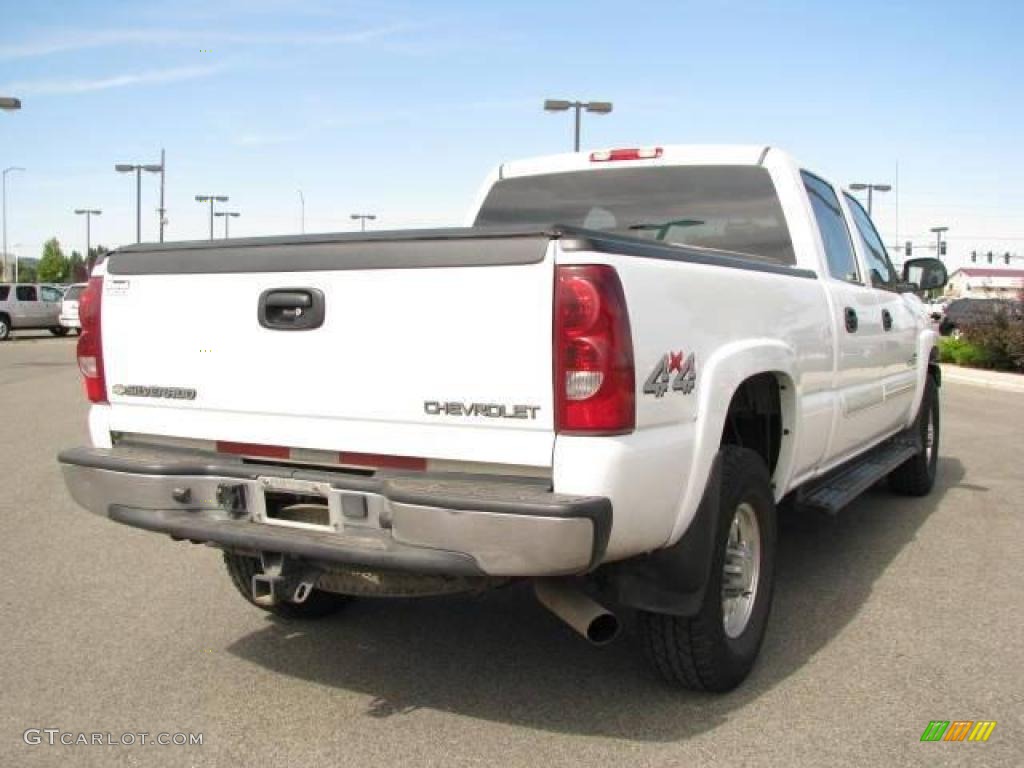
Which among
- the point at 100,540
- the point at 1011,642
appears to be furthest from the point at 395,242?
the point at 100,540

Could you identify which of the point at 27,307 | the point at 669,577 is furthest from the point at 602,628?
the point at 27,307

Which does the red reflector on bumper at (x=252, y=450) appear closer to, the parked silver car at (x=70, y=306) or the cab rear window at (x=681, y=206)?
the cab rear window at (x=681, y=206)

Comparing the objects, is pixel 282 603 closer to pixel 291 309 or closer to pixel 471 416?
pixel 291 309

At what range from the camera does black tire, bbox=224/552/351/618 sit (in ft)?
13.5

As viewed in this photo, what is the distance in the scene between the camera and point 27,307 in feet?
107

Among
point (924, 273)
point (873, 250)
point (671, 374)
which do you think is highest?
point (873, 250)

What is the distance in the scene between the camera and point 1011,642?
4.04 meters

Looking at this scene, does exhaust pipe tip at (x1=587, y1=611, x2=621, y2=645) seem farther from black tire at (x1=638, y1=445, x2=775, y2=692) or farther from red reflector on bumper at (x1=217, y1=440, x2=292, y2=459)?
red reflector on bumper at (x1=217, y1=440, x2=292, y2=459)

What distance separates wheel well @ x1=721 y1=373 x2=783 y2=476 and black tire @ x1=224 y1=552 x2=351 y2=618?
5.93ft

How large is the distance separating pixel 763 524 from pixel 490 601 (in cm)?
146

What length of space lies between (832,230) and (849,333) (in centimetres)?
69

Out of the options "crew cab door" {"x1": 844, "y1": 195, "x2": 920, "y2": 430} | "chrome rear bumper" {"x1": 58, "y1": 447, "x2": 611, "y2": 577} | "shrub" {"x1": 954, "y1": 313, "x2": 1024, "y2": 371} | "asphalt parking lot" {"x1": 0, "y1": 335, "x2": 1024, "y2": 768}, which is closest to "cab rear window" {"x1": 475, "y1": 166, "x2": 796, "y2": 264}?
"crew cab door" {"x1": 844, "y1": 195, "x2": 920, "y2": 430}

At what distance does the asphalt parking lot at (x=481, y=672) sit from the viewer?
3.12 m

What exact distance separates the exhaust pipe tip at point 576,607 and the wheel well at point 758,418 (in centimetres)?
98
